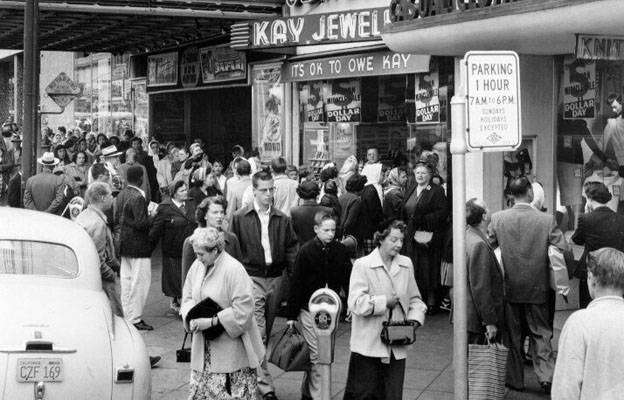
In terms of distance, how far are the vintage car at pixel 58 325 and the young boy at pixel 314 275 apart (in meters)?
1.64

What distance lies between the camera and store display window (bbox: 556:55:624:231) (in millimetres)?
13195

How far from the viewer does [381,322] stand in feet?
27.8

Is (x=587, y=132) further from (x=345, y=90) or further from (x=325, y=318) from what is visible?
(x=325, y=318)

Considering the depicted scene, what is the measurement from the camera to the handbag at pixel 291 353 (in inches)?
355

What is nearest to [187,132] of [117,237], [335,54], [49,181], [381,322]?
[335,54]

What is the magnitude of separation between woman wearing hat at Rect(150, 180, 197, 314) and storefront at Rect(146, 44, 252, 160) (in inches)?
363

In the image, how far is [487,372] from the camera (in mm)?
8609

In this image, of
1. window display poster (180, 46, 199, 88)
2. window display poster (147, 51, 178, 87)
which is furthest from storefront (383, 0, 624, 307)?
window display poster (147, 51, 178, 87)

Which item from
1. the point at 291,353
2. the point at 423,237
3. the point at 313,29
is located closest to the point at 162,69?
the point at 313,29

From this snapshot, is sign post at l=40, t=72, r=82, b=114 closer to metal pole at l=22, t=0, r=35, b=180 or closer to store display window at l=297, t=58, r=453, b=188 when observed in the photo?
metal pole at l=22, t=0, r=35, b=180

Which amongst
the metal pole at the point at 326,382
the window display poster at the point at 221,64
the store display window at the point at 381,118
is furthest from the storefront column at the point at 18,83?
the metal pole at the point at 326,382

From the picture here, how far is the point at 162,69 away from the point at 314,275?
60.9 ft

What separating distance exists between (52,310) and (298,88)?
13302 millimetres

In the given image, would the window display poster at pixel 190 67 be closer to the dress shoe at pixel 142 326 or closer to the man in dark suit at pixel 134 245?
the man in dark suit at pixel 134 245
